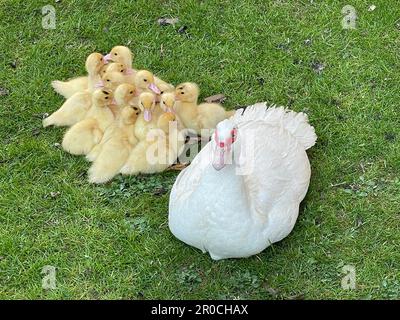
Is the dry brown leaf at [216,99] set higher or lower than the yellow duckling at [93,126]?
higher

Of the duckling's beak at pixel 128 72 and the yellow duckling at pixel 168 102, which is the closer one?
the yellow duckling at pixel 168 102

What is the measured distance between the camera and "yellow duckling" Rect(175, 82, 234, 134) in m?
4.66

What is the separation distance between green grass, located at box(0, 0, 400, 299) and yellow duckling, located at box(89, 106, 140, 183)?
0.10 m

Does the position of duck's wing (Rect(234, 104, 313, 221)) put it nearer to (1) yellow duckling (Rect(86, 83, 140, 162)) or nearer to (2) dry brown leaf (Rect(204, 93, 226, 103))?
(2) dry brown leaf (Rect(204, 93, 226, 103))

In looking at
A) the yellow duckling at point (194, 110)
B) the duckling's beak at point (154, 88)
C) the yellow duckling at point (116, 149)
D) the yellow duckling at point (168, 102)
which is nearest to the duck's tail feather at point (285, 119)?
the yellow duckling at point (194, 110)

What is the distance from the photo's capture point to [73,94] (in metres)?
4.93

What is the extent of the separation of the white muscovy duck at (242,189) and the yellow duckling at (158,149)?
32cm

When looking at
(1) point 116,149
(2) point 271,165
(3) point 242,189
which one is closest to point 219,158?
(3) point 242,189

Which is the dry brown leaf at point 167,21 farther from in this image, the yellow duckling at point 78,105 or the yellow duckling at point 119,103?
the yellow duckling at point 119,103

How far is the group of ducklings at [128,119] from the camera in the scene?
4.52 meters

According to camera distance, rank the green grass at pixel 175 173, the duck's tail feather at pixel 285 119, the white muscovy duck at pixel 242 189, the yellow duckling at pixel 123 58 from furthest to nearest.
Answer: the yellow duckling at pixel 123 58, the duck's tail feather at pixel 285 119, the green grass at pixel 175 173, the white muscovy duck at pixel 242 189

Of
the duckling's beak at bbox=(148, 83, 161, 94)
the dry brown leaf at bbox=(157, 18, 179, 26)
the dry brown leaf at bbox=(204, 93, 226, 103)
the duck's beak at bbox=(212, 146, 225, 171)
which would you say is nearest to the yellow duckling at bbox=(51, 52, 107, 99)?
the duckling's beak at bbox=(148, 83, 161, 94)

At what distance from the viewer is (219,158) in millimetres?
3715
